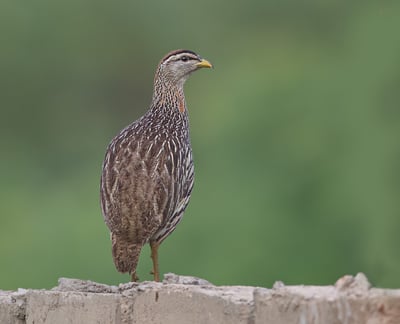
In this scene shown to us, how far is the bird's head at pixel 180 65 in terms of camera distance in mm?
10562

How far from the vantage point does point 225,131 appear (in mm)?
19969

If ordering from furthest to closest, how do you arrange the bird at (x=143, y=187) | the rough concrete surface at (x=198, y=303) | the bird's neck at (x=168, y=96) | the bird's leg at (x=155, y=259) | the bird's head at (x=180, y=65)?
the bird's head at (x=180, y=65) < the bird's neck at (x=168, y=96) < the bird's leg at (x=155, y=259) < the bird at (x=143, y=187) < the rough concrete surface at (x=198, y=303)

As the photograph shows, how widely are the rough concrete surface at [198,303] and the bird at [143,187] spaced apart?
0.86 metres

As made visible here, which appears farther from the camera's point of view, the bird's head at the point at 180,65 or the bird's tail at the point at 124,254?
the bird's head at the point at 180,65

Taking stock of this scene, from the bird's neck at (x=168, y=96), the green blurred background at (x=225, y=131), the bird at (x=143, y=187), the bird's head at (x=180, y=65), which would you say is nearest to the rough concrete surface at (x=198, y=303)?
the bird at (x=143, y=187)

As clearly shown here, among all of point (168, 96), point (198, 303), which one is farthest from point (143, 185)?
point (198, 303)

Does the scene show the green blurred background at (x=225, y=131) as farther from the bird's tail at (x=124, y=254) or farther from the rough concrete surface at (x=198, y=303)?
the rough concrete surface at (x=198, y=303)

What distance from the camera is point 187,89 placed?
25516 millimetres

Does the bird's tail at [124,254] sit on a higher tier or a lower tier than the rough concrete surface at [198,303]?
higher

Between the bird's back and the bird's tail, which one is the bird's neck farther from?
the bird's tail

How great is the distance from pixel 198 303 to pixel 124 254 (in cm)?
212

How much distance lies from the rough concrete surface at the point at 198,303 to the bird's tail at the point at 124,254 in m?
0.73

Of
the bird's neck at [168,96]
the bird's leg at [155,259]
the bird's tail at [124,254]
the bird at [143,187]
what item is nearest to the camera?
the bird's tail at [124,254]

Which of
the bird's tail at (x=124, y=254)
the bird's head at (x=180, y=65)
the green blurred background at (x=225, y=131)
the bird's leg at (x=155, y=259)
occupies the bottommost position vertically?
the bird's tail at (x=124, y=254)
